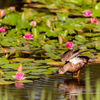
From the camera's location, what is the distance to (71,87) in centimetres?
506

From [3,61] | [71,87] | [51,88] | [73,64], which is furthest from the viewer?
[3,61]

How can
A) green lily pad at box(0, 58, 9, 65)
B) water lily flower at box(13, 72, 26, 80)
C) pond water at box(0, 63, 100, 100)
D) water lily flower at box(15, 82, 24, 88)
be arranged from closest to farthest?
pond water at box(0, 63, 100, 100) → water lily flower at box(15, 82, 24, 88) → water lily flower at box(13, 72, 26, 80) → green lily pad at box(0, 58, 9, 65)

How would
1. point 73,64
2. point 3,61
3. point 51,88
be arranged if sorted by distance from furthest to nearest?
point 3,61 < point 73,64 < point 51,88

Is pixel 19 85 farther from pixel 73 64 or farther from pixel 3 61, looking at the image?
pixel 3 61

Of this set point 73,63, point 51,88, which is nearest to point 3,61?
point 73,63

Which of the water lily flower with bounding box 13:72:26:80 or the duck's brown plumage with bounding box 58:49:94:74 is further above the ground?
the duck's brown plumage with bounding box 58:49:94:74

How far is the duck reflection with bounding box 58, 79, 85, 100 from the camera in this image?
4656mm

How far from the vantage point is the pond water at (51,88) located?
4566 millimetres

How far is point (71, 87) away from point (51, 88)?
312 mm

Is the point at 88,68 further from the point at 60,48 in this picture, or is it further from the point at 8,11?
the point at 8,11

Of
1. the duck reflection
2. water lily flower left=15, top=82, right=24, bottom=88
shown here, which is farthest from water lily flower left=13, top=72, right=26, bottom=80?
the duck reflection

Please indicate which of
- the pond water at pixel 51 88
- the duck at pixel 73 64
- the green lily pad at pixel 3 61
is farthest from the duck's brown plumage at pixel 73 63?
the green lily pad at pixel 3 61

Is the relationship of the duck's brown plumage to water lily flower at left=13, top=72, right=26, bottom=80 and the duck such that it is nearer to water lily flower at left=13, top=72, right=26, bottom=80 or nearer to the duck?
the duck

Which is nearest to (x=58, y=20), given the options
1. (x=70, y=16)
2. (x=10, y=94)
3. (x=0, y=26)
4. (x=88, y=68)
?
(x=70, y=16)
